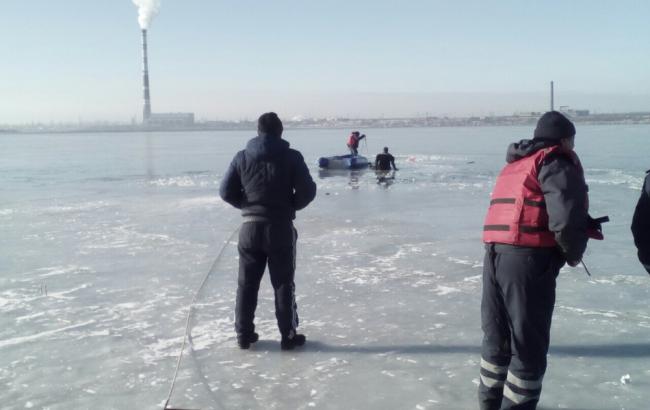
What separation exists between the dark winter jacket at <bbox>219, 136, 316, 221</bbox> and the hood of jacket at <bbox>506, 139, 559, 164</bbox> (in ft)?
4.58

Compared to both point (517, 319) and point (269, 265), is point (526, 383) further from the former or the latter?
point (269, 265)

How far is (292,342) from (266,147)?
1.29 m

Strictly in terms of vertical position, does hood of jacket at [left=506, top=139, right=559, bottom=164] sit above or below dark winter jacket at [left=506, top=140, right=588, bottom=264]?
above

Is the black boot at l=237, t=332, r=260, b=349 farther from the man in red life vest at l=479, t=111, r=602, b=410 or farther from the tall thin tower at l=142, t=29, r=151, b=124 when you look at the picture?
the tall thin tower at l=142, t=29, r=151, b=124

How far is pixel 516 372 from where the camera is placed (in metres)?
2.67

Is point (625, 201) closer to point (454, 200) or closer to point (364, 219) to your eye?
point (454, 200)

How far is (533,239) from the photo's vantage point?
257 cm

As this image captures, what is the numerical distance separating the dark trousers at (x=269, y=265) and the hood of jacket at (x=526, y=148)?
1538 millimetres

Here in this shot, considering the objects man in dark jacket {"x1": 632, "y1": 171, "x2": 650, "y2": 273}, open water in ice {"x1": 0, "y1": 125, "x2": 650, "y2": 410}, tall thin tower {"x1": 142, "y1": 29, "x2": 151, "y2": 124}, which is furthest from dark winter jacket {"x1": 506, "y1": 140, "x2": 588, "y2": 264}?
tall thin tower {"x1": 142, "y1": 29, "x2": 151, "y2": 124}

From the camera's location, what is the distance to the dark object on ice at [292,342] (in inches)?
148

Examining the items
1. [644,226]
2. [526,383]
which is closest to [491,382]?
[526,383]

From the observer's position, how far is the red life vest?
2.57 metres

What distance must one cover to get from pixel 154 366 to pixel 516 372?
214 centimetres

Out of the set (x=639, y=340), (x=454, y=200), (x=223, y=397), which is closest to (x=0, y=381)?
(x=223, y=397)
